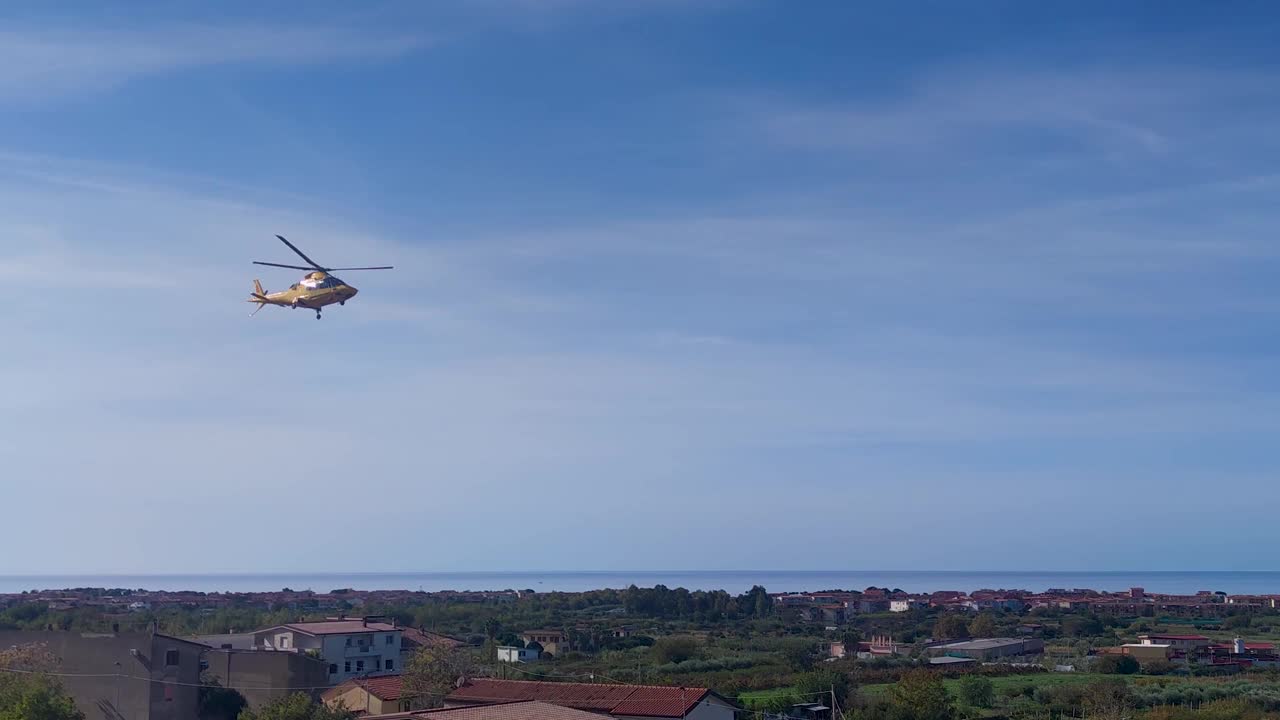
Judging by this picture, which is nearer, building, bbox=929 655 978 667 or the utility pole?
the utility pole

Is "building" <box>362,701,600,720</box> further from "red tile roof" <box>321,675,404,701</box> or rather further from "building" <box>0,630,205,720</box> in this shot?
"building" <box>0,630,205,720</box>

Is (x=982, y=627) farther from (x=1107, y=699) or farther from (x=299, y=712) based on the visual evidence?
(x=299, y=712)

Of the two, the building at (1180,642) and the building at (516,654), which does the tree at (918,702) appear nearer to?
the building at (516,654)

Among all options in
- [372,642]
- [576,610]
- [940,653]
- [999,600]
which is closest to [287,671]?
[372,642]

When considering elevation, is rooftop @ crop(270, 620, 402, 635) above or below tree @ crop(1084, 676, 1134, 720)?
above

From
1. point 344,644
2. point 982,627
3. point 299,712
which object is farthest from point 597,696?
point 982,627

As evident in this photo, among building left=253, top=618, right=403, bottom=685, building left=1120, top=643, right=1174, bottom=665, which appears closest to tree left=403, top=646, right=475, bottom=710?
building left=253, top=618, right=403, bottom=685
